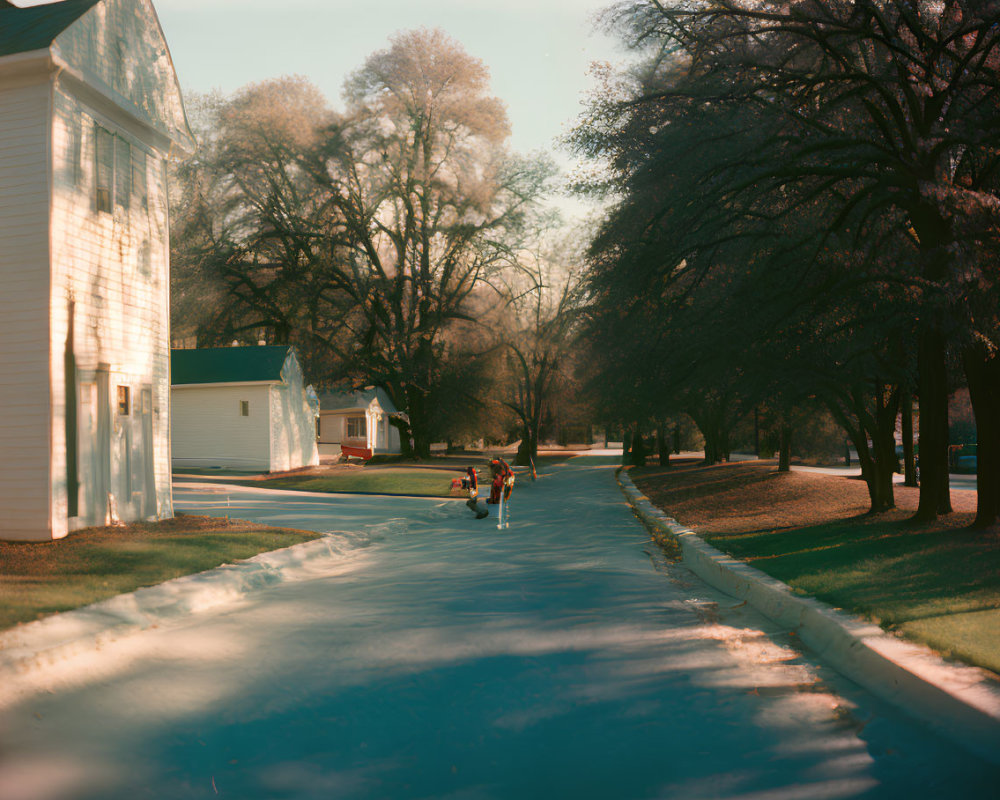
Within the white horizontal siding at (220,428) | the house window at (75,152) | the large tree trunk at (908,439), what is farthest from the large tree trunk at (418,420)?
the house window at (75,152)

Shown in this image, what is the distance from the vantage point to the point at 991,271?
11383mm

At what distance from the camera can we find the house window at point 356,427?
6062 cm

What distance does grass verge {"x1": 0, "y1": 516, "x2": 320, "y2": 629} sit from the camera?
8.16m

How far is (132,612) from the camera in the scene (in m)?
7.99

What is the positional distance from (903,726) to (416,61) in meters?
39.3

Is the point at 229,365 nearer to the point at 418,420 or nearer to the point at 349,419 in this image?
the point at 418,420

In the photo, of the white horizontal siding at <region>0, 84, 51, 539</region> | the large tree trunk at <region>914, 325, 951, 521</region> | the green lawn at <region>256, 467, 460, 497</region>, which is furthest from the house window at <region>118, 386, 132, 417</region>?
the large tree trunk at <region>914, 325, 951, 521</region>

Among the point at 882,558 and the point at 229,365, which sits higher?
the point at 229,365

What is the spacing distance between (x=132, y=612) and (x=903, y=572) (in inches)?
316

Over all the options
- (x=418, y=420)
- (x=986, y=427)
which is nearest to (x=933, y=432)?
(x=986, y=427)

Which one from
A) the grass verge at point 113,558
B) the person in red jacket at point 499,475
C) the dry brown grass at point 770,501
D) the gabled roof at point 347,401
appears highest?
the gabled roof at point 347,401

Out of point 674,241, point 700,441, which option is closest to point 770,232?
point 674,241

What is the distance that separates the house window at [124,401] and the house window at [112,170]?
3.03 meters

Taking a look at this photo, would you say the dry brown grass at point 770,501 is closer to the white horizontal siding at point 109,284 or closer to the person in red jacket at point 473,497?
the person in red jacket at point 473,497
